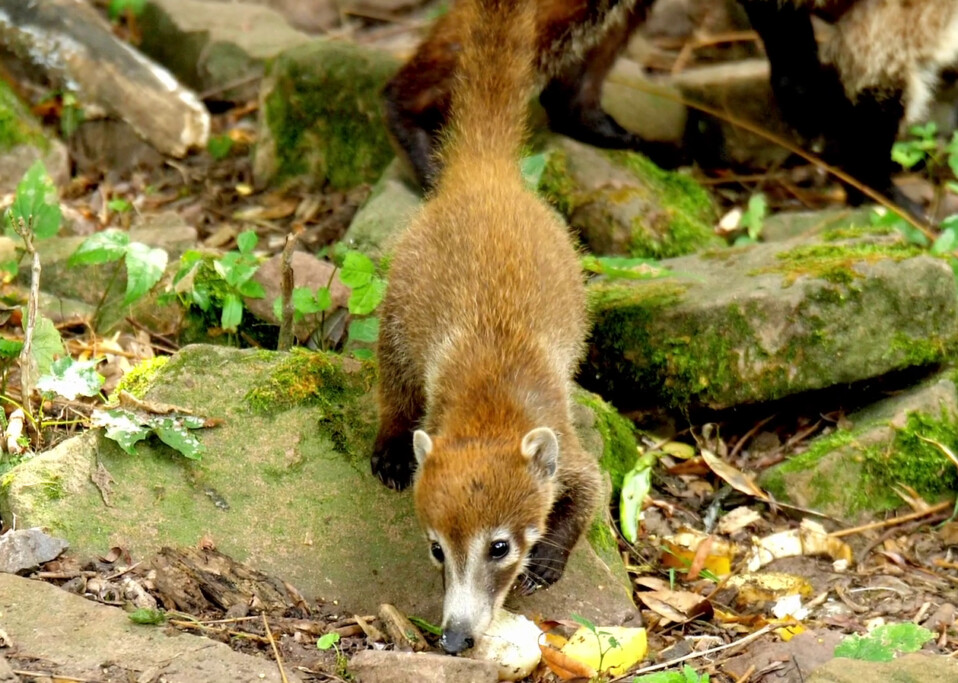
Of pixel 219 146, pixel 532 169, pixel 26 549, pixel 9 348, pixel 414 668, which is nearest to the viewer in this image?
pixel 414 668

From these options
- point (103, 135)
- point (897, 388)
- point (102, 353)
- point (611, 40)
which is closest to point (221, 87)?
point (103, 135)

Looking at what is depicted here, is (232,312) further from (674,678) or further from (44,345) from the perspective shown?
(674,678)

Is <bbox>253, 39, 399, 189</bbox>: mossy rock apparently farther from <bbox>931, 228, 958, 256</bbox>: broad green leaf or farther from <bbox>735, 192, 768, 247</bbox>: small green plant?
<bbox>931, 228, 958, 256</bbox>: broad green leaf

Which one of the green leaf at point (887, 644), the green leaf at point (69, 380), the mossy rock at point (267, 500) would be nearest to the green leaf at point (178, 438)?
the mossy rock at point (267, 500)

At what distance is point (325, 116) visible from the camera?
760cm

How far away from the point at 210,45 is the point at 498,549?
563cm

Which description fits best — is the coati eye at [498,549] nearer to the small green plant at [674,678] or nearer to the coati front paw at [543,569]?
the coati front paw at [543,569]

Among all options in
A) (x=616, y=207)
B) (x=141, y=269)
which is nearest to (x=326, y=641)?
(x=141, y=269)

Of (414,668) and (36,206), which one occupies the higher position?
(36,206)

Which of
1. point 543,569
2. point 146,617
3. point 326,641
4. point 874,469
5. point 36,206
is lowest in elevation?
point 874,469

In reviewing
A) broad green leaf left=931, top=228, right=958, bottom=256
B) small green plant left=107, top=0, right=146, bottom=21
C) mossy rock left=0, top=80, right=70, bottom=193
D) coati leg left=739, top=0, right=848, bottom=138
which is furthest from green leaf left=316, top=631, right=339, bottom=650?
small green plant left=107, top=0, right=146, bottom=21

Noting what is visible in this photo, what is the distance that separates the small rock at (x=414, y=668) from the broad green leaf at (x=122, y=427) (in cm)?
123

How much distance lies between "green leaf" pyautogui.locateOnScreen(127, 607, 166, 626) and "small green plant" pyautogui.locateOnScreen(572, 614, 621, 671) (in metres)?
1.37

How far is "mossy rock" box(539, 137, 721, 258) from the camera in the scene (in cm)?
681
